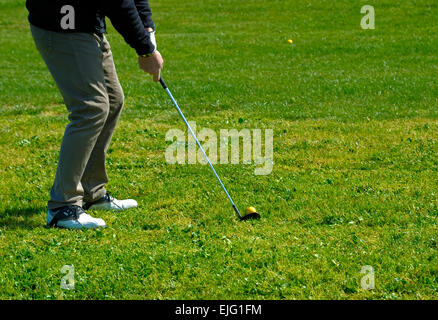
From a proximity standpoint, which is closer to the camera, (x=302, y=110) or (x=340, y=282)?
(x=340, y=282)

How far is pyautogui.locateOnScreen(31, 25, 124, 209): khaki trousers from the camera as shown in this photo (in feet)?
17.0

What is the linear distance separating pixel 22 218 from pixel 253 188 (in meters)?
2.33

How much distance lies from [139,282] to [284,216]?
179cm

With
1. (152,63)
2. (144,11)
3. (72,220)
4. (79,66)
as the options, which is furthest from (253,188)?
(79,66)

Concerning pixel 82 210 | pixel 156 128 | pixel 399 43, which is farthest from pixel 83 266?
pixel 399 43

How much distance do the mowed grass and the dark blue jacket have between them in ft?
5.48

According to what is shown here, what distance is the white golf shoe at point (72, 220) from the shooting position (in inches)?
214

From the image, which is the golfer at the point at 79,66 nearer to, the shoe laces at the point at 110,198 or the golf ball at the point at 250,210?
the shoe laces at the point at 110,198

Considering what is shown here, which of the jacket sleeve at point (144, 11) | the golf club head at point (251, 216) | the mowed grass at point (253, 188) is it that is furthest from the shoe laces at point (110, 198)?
the jacket sleeve at point (144, 11)

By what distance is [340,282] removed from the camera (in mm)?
4316

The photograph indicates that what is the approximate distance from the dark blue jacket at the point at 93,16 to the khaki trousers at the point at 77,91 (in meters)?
0.08

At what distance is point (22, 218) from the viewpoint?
5.76 meters

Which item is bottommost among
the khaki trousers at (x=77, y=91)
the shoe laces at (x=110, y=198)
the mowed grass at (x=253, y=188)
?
the mowed grass at (x=253, y=188)
